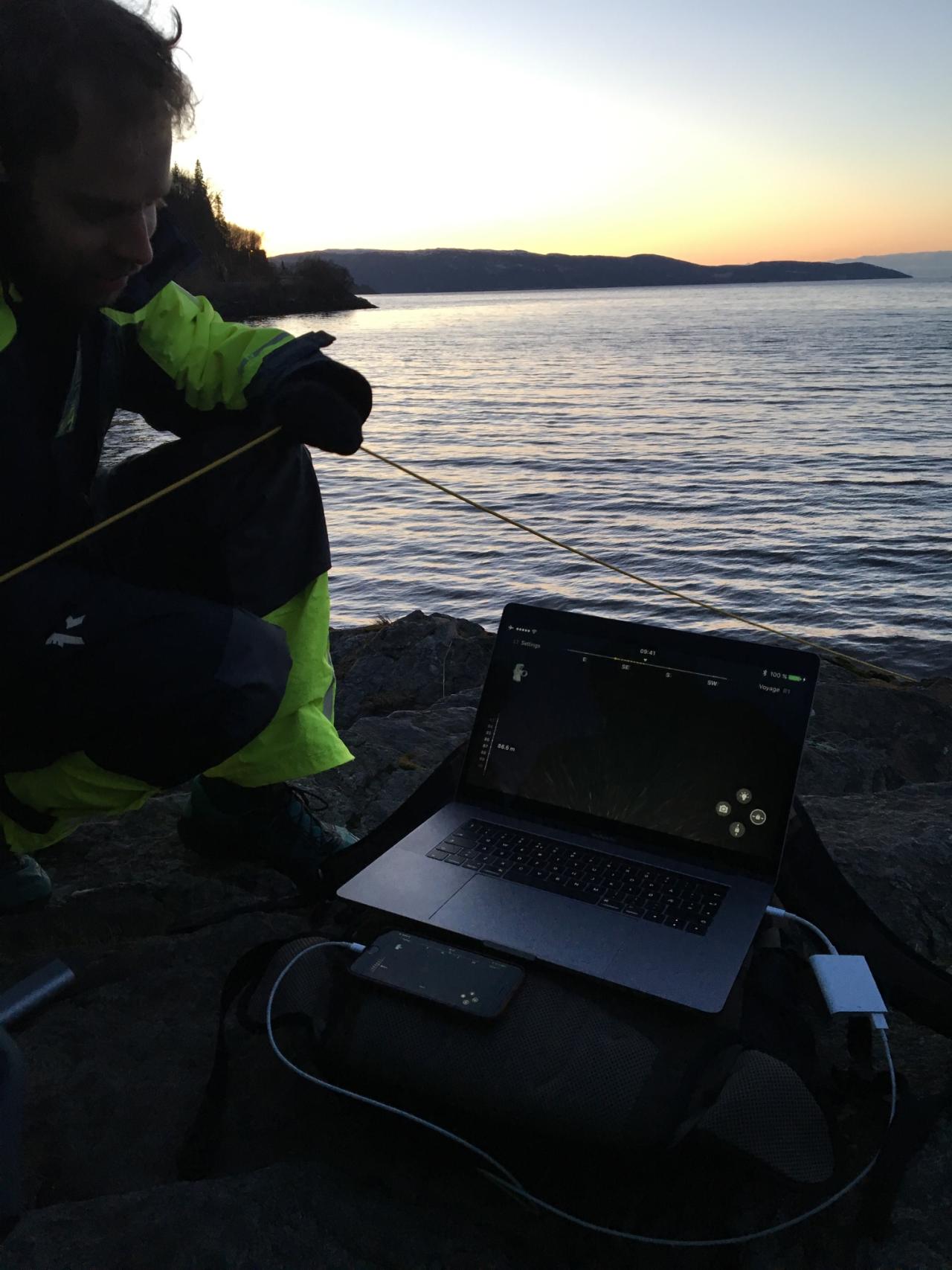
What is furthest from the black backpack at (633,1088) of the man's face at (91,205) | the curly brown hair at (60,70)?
the curly brown hair at (60,70)

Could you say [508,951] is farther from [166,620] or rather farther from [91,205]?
[91,205]

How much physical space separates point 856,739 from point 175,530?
328 centimetres

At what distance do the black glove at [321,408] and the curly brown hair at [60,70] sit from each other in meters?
0.70

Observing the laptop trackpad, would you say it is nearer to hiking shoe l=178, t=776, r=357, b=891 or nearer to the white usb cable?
the white usb cable

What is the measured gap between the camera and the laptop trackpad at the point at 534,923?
184 centimetres

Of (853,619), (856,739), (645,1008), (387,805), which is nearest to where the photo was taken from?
(645,1008)

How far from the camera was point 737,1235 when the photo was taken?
1.52 m

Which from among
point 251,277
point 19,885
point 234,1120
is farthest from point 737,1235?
point 251,277

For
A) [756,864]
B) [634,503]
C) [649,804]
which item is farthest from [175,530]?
[634,503]

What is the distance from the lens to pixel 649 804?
2.25 metres

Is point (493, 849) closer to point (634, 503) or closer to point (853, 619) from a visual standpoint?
point (853, 619)

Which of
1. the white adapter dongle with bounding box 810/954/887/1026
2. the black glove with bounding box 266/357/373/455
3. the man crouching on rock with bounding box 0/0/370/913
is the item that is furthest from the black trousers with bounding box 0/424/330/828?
the white adapter dongle with bounding box 810/954/887/1026

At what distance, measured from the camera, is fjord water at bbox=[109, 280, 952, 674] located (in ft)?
28.1

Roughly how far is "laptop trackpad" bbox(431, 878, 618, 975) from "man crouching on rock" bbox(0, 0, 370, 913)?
87 centimetres
